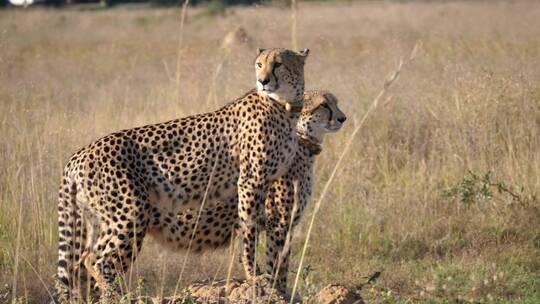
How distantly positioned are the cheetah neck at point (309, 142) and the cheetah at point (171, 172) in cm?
27

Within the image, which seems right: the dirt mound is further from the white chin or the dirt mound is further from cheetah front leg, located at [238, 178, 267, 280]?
the white chin

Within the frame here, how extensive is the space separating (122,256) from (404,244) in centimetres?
205

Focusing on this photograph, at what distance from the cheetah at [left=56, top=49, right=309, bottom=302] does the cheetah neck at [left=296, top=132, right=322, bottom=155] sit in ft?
0.89

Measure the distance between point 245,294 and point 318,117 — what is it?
45.7 inches

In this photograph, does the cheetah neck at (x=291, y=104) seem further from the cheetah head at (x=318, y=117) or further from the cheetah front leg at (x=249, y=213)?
the cheetah front leg at (x=249, y=213)

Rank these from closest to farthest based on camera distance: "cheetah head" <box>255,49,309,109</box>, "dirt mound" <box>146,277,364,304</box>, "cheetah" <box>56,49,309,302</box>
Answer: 1. "dirt mound" <box>146,277,364,304</box>
2. "cheetah" <box>56,49,309,302</box>
3. "cheetah head" <box>255,49,309,109</box>

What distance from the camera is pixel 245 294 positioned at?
3.78 m

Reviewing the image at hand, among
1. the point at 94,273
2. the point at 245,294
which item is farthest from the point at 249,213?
the point at 94,273

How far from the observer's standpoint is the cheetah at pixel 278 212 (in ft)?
14.1

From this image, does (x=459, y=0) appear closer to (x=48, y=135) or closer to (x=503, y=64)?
(x=503, y=64)

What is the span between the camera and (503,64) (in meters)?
8.38

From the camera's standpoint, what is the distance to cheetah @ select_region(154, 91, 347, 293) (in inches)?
169

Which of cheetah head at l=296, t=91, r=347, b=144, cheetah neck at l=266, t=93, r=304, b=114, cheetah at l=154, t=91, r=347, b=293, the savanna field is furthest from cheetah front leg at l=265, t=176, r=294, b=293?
cheetah neck at l=266, t=93, r=304, b=114

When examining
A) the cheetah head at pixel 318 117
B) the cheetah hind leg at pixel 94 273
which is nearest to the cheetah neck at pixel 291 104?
the cheetah head at pixel 318 117
